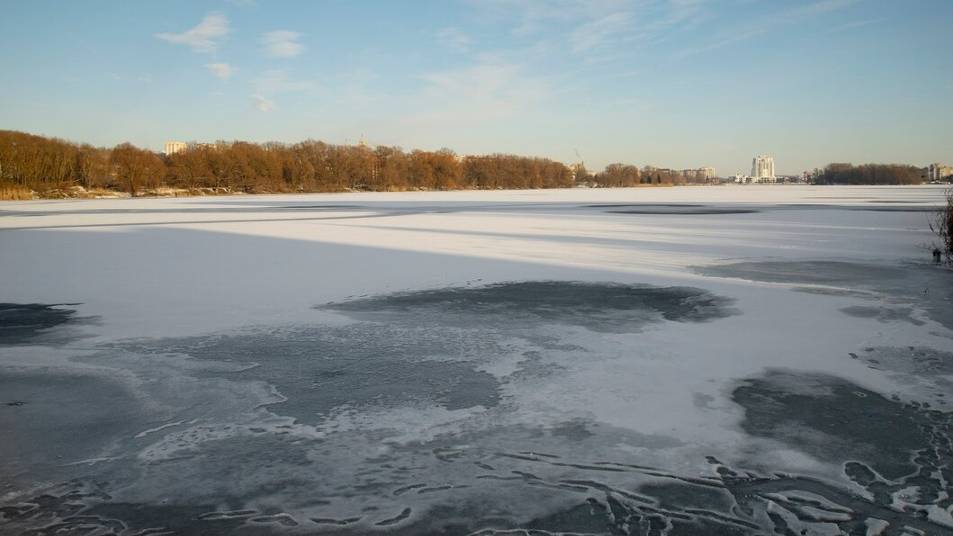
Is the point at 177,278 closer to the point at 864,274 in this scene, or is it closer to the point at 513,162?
the point at 864,274

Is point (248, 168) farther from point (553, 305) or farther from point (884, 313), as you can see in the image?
point (884, 313)

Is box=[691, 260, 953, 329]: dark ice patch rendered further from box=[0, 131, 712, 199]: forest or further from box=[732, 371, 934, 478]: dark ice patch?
box=[0, 131, 712, 199]: forest

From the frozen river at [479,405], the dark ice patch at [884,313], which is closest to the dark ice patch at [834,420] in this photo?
the frozen river at [479,405]

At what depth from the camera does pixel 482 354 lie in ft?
16.6

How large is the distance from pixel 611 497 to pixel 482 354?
2.43 metres

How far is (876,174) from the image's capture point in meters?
126

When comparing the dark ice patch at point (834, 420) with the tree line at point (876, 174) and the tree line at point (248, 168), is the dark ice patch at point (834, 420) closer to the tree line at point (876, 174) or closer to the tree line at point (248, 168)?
the tree line at point (248, 168)

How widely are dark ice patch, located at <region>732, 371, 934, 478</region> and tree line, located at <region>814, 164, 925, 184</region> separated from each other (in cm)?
14057

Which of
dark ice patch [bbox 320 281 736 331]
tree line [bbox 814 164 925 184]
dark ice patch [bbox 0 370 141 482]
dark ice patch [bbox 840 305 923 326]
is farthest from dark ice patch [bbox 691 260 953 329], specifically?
tree line [bbox 814 164 925 184]

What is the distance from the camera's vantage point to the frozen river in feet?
8.57

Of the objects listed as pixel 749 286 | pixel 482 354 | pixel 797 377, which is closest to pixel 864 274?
pixel 749 286

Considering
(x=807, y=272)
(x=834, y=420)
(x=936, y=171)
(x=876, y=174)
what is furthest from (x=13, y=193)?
(x=936, y=171)

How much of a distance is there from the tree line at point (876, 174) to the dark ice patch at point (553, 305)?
452 ft

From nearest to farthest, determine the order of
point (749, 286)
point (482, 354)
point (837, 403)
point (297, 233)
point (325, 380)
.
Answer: point (837, 403)
point (325, 380)
point (482, 354)
point (749, 286)
point (297, 233)
